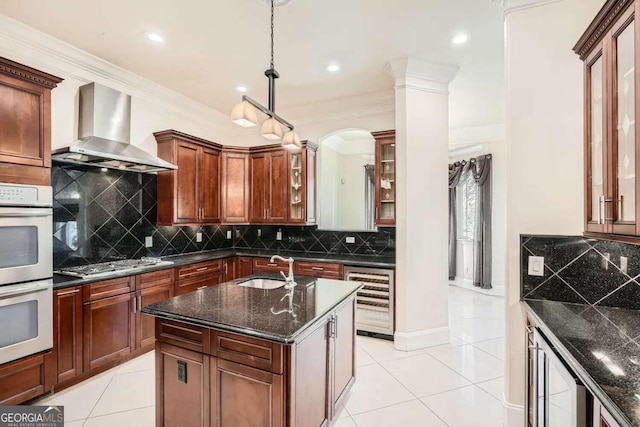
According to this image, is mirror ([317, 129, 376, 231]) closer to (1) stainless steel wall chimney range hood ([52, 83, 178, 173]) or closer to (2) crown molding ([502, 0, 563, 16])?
(1) stainless steel wall chimney range hood ([52, 83, 178, 173])

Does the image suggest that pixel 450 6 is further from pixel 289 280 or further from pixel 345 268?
pixel 345 268

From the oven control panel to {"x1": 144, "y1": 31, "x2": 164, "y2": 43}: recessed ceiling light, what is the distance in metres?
1.54

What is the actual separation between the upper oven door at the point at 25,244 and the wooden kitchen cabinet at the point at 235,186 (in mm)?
2254

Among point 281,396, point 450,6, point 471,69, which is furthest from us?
point 471,69

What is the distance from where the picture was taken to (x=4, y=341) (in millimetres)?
2127

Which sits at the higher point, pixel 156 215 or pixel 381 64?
pixel 381 64

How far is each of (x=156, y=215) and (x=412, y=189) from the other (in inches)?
123

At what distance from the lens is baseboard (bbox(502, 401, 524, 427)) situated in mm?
2061

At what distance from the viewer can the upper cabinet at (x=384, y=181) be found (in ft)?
12.9

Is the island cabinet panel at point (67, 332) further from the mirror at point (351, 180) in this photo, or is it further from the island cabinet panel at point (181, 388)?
Answer: the mirror at point (351, 180)

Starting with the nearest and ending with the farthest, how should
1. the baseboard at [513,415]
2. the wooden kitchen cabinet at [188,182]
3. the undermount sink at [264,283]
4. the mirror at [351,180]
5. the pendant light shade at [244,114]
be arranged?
the pendant light shade at [244,114] < the baseboard at [513,415] < the undermount sink at [264,283] < the wooden kitchen cabinet at [188,182] < the mirror at [351,180]

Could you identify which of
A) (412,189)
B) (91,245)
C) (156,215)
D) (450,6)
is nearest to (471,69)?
(450,6)

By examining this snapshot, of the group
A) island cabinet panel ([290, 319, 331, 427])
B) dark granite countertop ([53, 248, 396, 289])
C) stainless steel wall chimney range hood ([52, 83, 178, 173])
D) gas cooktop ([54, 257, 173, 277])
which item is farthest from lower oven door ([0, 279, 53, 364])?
island cabinet panel ([290, 319, 331, 427])

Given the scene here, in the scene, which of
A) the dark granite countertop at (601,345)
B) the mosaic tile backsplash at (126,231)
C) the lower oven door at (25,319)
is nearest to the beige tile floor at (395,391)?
the lower oven door at (25,319)
